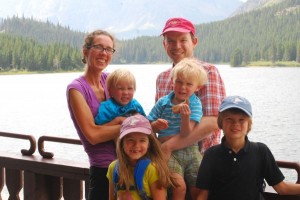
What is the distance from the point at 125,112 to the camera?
6.11 feet

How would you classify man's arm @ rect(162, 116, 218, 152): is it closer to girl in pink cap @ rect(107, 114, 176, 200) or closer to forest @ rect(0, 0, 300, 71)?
girl in pink cap @ rect(107, 114, 176, 200)

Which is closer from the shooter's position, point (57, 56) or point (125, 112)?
point (125, 112)

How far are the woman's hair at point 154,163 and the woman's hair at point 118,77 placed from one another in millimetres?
264

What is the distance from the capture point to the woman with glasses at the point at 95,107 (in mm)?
1780

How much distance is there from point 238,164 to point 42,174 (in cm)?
142

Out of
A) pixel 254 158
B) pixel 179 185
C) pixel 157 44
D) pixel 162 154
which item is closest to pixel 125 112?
pixel 162 154

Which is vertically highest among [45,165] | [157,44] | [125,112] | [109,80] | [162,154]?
[157,44]

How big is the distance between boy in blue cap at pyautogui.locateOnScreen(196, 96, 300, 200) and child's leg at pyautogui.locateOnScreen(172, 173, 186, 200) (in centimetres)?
7

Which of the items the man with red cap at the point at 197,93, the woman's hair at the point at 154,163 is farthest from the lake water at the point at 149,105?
the woman's hair at the point at 154,163

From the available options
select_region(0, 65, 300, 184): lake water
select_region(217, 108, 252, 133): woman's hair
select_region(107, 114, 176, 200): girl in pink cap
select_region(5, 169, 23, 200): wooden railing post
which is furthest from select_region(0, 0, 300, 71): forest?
select_region(217, 108, 252, 133): woman's hair

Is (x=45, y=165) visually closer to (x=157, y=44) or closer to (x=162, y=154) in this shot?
(x=162, y=154)

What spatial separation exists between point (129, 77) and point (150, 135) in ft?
0.95

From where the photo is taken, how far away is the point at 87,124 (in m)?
1.78

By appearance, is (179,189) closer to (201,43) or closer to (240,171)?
(240,171)
